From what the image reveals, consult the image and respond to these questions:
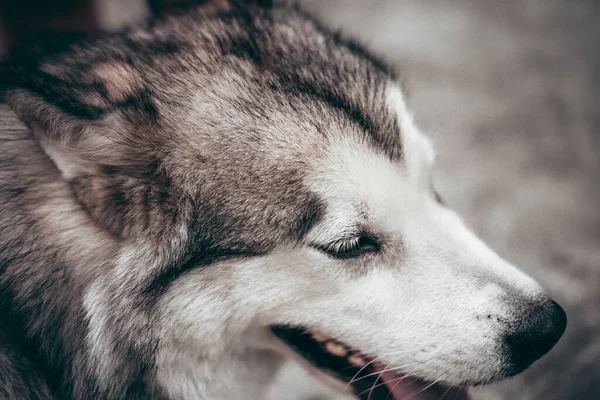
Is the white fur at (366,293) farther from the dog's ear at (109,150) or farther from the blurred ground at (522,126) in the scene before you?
the blurred ground at (522,126)

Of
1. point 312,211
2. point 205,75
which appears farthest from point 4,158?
point 312,211

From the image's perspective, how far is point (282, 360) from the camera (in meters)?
2.51

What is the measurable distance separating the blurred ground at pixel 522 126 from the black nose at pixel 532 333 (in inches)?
47.1

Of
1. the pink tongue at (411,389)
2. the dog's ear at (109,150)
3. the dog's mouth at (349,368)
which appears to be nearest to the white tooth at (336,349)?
the dog's mouth at (349,368)

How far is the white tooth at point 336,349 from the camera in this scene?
216cm

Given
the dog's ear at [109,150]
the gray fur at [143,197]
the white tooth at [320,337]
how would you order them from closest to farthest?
the dog's ear at [109,150] < the gray fur at [143,197] < the white tooth at [320,337]

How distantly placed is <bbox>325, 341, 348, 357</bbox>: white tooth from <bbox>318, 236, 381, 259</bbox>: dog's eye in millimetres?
410

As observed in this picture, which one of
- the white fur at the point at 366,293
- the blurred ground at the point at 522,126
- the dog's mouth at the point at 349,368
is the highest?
the blurred ground at the point at 522,126

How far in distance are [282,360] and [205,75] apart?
4.66 ft

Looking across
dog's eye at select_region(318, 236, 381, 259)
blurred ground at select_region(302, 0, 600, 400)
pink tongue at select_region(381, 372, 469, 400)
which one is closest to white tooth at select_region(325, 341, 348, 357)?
pink tongue at select_region(381, 372, 469, 400)

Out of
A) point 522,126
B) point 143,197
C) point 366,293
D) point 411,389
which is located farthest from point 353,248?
point 522,126

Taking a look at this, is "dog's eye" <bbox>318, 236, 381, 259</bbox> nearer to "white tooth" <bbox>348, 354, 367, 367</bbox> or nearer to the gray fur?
the gray fur

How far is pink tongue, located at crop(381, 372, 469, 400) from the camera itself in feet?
7.22

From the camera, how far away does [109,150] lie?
6.20 feet
